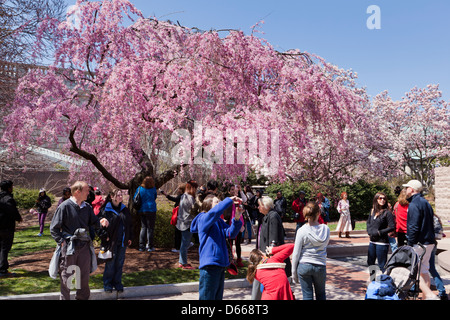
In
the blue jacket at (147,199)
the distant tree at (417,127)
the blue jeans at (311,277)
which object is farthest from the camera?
the distant tree at (417,127)

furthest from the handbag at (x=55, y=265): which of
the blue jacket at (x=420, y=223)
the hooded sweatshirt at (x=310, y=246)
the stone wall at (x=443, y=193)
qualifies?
the stone wall at (x=443, y=193)

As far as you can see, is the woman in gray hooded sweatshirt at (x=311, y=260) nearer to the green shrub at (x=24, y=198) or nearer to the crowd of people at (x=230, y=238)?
the crowd of people at (x=230, y=238)

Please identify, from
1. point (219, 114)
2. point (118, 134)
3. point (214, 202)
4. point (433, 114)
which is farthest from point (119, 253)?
point (433, 114)

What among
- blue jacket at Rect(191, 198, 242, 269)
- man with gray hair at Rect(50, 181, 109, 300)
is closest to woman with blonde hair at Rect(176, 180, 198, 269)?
man with gray hair at Rect(50, 181, 109, 300)

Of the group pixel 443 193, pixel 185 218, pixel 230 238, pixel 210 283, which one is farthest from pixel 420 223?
pixel 443 193

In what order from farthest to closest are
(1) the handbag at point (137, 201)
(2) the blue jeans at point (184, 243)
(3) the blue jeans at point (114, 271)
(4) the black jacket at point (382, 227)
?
(1) the handbag at point (137, 201), (2) the blue jeans at point (184, 243), (4) the black jacket at point (382, 227), (3) the blue jeans at point (114, 271)

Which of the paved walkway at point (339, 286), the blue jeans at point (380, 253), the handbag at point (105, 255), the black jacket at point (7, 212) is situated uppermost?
the black jacket at point (7, 212)

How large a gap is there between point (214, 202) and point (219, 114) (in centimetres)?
443

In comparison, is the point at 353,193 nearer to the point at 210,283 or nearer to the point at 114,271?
the point at 114,271

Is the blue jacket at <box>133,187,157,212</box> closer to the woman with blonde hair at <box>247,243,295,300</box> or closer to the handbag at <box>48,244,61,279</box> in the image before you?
the handbag at <box>48,244,61,279</box>

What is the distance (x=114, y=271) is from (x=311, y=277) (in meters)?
3.42

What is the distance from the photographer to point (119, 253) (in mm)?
6703

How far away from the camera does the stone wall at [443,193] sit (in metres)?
23.0
